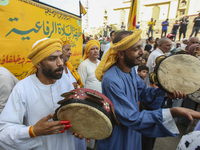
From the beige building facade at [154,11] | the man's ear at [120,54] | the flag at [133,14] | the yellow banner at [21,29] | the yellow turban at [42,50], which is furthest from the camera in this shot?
the beige building facade at [154,11]

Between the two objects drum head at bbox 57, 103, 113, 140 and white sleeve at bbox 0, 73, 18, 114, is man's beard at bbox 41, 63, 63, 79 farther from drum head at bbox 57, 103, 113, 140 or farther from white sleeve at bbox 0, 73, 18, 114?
white sleeve at bbox 0, 73, 18, 114

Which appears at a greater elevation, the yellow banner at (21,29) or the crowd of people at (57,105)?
the yellow banner at (21,29)

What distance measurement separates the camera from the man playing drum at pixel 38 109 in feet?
3.56

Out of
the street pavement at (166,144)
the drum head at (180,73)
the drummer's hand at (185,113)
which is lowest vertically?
the street pavement at (166,144)

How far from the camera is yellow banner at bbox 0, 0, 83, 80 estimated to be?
1956 mm

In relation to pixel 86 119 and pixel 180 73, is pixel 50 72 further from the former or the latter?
pixel 180 73

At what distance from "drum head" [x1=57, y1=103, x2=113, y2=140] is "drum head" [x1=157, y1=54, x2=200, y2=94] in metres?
0.97

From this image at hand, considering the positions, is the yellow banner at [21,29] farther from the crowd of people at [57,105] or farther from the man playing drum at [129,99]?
the man playing drum at [129,99]

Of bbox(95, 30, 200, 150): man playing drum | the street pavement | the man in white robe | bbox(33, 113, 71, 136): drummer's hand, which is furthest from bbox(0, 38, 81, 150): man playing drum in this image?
the street pavement

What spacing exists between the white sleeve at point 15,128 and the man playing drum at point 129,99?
35.3 inches

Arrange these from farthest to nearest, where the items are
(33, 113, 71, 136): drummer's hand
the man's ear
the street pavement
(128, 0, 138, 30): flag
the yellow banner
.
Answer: (128, 0, 138, 30): flag
the street pavement
the yellow banner
the man's ear
(33, 113, 71, 136): drummer's hand


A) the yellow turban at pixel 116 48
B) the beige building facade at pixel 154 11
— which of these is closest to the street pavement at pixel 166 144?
the yellow turban at pixel 116 48

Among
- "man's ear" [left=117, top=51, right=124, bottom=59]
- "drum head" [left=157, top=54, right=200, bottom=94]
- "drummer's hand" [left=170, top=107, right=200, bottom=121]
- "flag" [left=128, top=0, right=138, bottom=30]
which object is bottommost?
"drummer's hand" [left=170, top=107, right=200, bottom=121]

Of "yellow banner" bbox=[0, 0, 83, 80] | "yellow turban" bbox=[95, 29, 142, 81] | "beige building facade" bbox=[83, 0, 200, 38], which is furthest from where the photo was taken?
"beige building facade" bbox=[83, 0, 200, 38]
